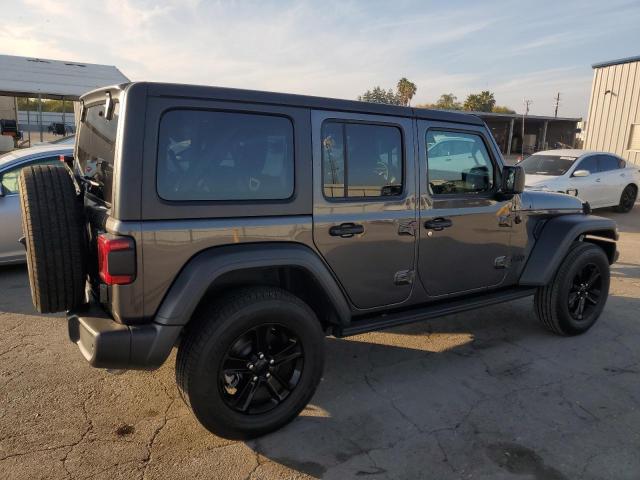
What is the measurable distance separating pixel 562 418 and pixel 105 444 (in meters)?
2.85

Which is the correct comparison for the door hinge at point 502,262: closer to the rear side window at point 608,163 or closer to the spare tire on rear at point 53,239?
A: the spare tire on rear at point 53,239

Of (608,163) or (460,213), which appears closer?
(460,213)

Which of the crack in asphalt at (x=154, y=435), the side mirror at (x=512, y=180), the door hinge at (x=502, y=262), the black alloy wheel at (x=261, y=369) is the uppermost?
the side mirror at (x=512, y=180)

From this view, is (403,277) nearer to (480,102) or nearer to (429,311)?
(429,311)

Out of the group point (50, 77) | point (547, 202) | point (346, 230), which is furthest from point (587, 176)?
point (50, 77)

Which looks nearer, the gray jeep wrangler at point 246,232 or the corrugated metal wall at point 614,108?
the gray jeep wrangler at point 246,232

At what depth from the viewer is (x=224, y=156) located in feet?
8.57

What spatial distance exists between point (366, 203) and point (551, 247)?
2004mm

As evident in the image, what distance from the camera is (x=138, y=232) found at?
235 cm

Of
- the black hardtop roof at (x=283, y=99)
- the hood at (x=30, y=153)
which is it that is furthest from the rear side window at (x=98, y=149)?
the hood at (x=30, y=153)

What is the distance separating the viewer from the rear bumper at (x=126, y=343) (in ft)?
7.77

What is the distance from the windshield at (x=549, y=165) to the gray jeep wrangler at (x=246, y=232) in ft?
25.2

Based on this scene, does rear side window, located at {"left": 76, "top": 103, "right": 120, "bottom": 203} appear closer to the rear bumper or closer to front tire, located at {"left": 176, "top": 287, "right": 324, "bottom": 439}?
the rear bumper

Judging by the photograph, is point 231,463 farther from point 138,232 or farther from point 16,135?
point 16,135
